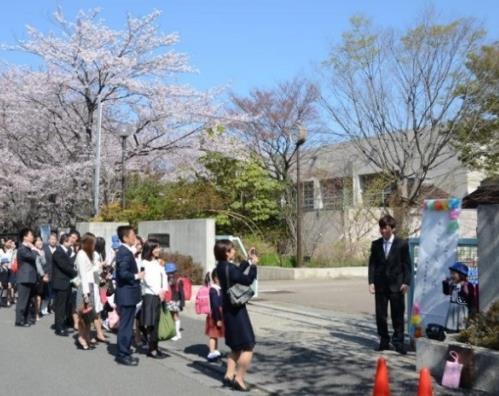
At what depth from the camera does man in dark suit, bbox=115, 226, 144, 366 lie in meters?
8.89

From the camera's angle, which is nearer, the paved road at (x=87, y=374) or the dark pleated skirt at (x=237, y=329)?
the dark pleated skirt at (x=237, y=329)

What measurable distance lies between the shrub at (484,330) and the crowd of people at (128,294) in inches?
94.2

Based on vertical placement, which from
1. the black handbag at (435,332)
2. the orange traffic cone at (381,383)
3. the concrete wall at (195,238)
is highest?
the concrete wall at (195,238)

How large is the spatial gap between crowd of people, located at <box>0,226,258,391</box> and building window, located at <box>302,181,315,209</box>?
20.8 m

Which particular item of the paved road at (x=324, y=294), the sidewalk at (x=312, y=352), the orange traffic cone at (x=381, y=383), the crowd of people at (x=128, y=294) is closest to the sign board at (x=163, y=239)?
the paved road at (x=324, y=294)

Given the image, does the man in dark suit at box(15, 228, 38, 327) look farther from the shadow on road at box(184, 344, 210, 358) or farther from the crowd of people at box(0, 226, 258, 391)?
the shadow on road at box(184, 344, 210, 358)

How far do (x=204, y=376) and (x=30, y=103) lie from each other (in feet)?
68.1

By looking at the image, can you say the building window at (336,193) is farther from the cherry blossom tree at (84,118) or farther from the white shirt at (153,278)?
the white shirt at (153,278)

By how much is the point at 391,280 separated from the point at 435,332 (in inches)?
42.8

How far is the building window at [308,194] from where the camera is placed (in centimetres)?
3377

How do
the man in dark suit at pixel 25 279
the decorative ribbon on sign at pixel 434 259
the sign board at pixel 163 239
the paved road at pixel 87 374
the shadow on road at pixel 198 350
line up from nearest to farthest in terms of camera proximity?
the paved road at pixel 87 374
the decorative ribbon on sign at pixel 434 259
the shadow on road at pixel 198 350
the man in dark suit at pixel 25 279
the sign board at pixel 163 239

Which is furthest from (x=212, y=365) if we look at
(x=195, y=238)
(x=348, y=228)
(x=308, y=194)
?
(x=308, y=194)

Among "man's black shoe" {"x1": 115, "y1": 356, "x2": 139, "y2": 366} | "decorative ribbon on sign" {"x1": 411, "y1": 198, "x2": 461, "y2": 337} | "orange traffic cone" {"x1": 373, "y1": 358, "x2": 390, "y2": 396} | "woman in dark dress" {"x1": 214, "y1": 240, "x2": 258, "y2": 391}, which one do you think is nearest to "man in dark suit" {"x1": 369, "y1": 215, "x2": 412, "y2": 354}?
"decorative ribbon on sign" {"x1": 411, "y1": 198, "x2": 461, "y2": 337}

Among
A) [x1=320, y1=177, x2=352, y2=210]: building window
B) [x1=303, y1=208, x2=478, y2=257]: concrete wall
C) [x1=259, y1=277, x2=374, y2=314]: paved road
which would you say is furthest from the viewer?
[x1=320, y1=177, x2=352, y2=210]: building window
